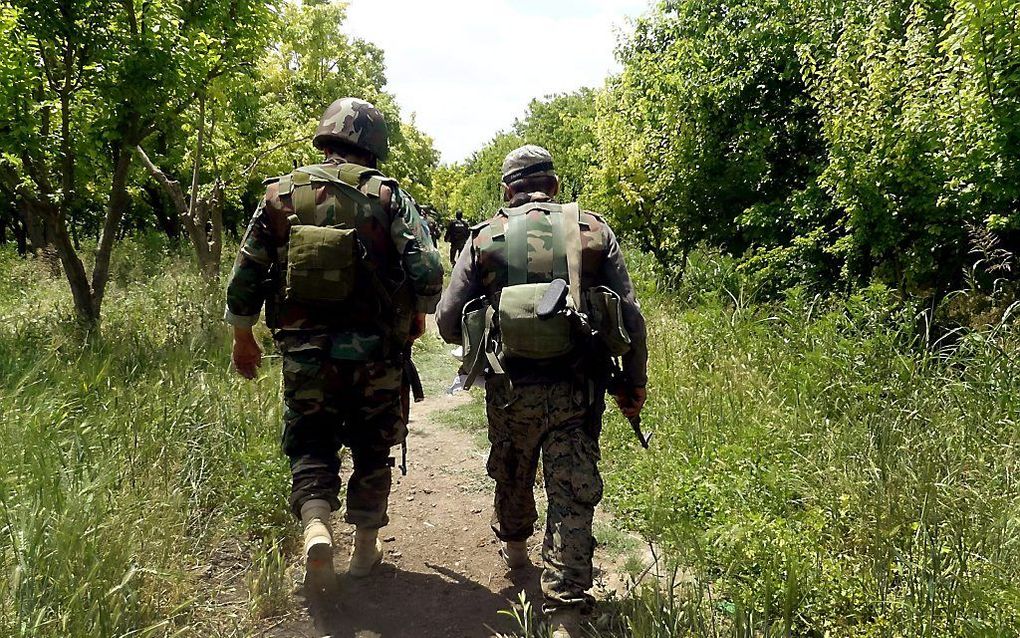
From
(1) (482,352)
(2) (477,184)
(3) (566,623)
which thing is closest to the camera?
(3) (566,623)

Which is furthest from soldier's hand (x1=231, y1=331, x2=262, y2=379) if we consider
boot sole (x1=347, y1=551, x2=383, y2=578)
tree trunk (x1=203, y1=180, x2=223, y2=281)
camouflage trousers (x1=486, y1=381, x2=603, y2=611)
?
tree trunk (x1=203, y1=180, x2=223, y2=281)

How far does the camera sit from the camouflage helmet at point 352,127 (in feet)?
9.03

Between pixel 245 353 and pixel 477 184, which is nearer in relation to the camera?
pixel 245 353

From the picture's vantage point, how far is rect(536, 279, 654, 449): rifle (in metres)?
2.21

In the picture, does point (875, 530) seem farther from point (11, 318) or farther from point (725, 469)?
point (11, 318)

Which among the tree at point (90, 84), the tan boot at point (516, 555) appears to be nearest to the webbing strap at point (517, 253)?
the tan boot at point (516, 555)

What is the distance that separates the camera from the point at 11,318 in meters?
5.93

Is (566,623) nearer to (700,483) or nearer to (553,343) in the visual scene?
(553,343)

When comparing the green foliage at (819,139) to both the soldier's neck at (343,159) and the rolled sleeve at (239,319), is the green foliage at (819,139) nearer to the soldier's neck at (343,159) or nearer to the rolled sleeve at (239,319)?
the soldier's neck at (343,159)

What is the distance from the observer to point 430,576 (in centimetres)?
300

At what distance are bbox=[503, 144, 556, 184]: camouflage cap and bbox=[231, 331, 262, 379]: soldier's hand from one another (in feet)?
4.33

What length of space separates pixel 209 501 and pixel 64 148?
401cm

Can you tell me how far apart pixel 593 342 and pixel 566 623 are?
993 millimetres

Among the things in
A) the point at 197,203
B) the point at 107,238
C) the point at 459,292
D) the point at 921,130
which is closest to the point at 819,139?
the point at 921,130
